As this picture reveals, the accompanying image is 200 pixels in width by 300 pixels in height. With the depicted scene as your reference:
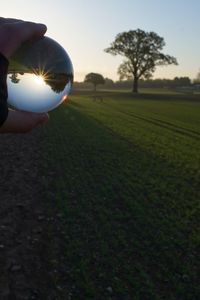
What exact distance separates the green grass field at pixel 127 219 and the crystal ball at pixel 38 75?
11.7 ft

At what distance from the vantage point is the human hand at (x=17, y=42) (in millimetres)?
1848

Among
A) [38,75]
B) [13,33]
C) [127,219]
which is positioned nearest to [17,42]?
[13,33]

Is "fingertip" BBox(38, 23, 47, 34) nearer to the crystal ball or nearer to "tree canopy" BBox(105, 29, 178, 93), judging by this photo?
the crystal ball

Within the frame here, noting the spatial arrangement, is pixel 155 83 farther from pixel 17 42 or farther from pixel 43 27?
pixel 17 42

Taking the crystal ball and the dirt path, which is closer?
the crystal ball

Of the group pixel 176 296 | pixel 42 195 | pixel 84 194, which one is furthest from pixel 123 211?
pixel 176 296

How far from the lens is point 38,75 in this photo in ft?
7.91

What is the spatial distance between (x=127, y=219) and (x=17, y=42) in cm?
657

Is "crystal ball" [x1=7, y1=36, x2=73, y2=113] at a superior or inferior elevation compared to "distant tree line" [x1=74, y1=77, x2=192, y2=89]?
superior

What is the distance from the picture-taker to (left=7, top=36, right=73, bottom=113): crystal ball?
2295mm

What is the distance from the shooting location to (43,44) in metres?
2.38

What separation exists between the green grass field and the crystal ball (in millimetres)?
3581

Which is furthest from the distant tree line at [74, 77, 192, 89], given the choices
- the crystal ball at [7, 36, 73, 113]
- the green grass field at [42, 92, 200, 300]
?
the crystal ball at [7, 36, 73, 113]

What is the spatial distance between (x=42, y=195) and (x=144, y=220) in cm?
248
